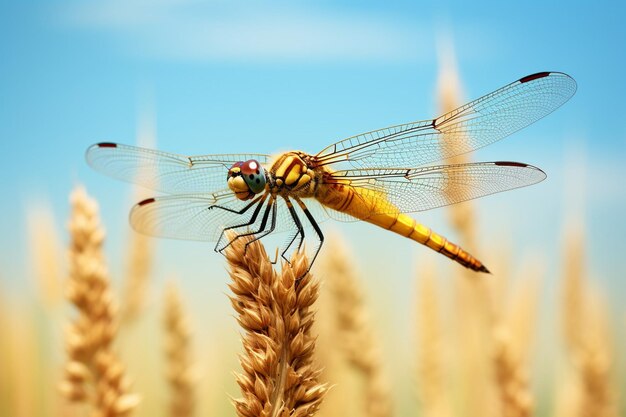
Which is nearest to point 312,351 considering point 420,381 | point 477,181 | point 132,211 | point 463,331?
point 477,181

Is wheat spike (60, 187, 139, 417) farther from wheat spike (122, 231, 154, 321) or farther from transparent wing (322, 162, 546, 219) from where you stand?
wheat spike (122, 231, 154, 321)

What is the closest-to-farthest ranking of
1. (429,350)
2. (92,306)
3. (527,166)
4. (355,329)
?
(92,306), (527,166), (355,329), (429,350)

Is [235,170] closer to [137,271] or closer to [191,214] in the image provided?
[191,214]

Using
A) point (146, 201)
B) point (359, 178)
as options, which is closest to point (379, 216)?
point (359, 178)

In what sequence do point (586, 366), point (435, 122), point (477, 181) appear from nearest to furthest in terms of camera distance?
1. point (477, 181)
2. point (435, 122)
3. point (586, 366)

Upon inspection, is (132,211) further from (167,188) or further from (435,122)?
(435,122)

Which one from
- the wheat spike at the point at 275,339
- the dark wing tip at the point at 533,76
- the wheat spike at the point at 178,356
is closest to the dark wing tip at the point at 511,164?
the dark wing tip at the point at 533,76

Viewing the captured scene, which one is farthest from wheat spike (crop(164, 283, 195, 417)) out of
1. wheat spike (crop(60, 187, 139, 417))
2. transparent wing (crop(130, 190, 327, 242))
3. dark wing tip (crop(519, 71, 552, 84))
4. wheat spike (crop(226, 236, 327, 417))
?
dark wing tip (crop(519, 71, 552, 84))
